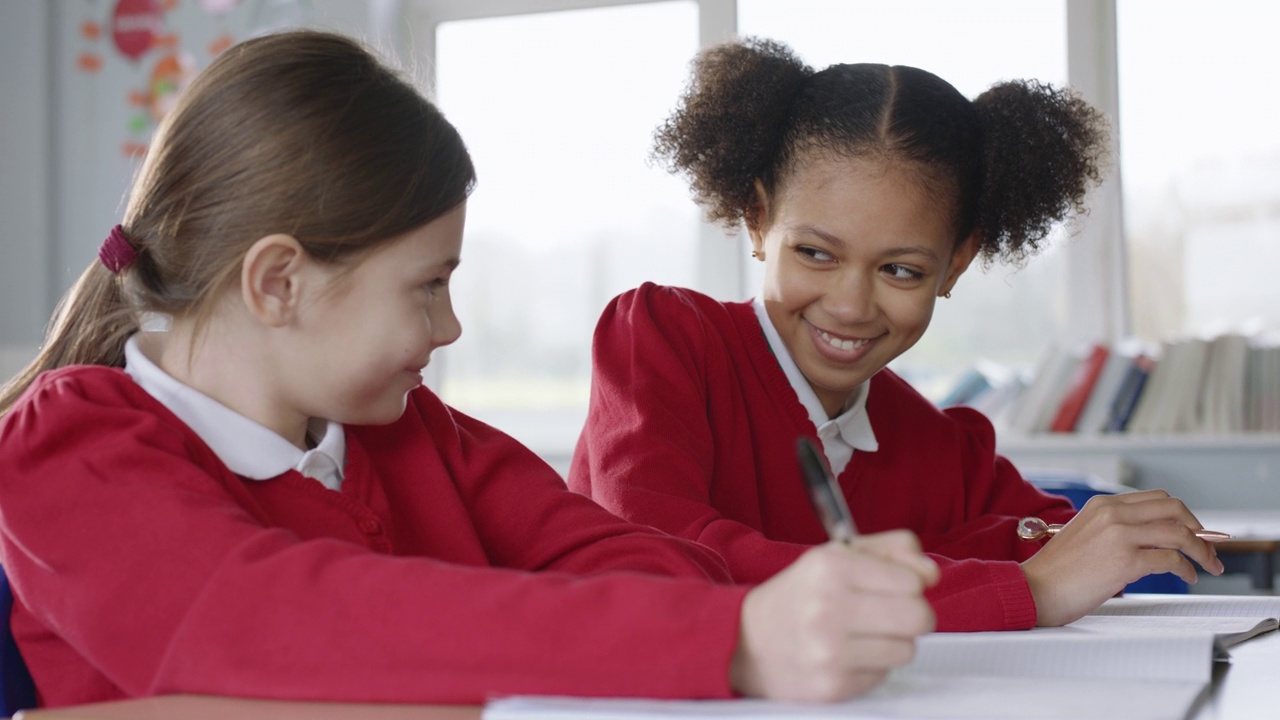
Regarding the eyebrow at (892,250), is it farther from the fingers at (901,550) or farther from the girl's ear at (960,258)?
the fingers at (901,550)

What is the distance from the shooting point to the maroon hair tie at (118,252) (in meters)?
0.98

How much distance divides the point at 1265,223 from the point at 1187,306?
10.7 inches

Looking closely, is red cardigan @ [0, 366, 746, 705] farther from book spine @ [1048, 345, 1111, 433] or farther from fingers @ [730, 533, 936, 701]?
book spine @ [1048, 345, 1111, 433]

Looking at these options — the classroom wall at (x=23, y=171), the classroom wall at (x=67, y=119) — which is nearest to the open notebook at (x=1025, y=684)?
the classroom wall at (x=67, y=119)

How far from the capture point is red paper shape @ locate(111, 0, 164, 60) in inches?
143

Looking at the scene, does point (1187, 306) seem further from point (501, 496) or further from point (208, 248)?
point (208, 248)

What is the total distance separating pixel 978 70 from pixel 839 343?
224 centimetres

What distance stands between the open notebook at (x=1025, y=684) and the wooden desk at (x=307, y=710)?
0.01 metres

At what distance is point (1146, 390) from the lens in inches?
125

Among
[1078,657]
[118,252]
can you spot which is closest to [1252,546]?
[1078,657]

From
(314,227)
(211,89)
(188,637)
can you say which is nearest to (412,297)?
(314,227)

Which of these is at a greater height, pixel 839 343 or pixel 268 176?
pixel 268 176

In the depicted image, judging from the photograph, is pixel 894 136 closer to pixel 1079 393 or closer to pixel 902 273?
pixel 902 273

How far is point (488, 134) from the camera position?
3803mm
